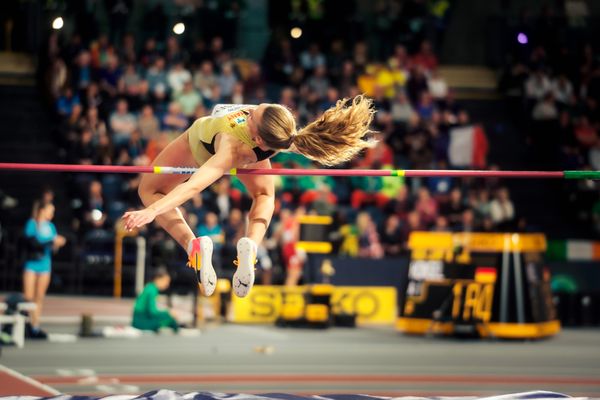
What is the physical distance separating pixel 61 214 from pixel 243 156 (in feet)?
36.0

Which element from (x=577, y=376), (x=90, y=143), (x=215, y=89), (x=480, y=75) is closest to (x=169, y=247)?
(x=90, y=143)

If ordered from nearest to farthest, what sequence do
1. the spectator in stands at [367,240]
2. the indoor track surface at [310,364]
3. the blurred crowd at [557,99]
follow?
1. the indoor track surface at [310,364]
2. the spectator in stands at [367,240]
3. the blurred crowd at [557,99]

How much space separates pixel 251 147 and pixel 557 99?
47.4 ft

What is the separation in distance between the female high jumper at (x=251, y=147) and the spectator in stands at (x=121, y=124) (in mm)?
9520

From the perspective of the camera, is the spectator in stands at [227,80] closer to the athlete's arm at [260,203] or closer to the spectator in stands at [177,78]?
the spectator in stands at [177,78]

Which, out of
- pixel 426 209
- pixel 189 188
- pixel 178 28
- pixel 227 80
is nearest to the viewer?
pixel 189 188

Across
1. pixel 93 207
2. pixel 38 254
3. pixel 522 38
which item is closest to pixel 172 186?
pixel 38 254

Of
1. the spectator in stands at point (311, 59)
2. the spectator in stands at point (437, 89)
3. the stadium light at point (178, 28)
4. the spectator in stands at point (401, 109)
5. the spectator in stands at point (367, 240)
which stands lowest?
the spectator in stands at point (367, 240)

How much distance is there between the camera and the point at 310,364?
38.0 feet

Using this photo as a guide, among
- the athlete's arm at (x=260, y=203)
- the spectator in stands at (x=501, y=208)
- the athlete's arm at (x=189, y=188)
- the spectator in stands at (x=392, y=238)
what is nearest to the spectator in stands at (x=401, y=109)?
the spectator in stands at (x=501, y=208)

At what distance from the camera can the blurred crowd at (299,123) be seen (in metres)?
17.0

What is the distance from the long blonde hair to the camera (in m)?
7.57

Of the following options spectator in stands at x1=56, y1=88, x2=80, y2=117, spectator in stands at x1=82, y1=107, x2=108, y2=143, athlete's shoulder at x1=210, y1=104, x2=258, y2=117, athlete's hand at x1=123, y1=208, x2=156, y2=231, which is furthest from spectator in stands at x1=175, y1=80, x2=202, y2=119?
athlete's hand at x1=123, y1=208, x2=156, y2=231

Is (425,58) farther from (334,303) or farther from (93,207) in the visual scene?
(93,207)
